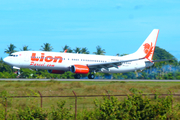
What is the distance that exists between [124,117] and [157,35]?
4506 centimetres

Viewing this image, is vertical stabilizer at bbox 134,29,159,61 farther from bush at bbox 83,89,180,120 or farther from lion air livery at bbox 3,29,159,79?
bush at bbox 83,89,180,120

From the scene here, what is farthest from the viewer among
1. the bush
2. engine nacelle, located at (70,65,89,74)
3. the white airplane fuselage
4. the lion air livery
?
engine nacelle, located at (70,65,89,74)

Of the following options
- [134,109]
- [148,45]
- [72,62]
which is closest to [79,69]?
[72,62]

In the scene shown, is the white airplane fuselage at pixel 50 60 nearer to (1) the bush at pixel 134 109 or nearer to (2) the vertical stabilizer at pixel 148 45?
(2) the vertical stabilizer at pixel 148 45

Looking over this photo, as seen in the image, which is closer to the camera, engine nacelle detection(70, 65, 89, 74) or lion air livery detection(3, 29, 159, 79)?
lion air livery detection(3, 29, 159, 79)

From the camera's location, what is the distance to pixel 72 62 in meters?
45.6

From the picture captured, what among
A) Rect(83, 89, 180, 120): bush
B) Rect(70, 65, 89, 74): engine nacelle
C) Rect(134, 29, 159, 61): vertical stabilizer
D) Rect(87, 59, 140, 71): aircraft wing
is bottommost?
Rect(83, 89, 180, 120): bush

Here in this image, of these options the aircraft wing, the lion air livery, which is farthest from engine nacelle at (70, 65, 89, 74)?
the aircraft wing

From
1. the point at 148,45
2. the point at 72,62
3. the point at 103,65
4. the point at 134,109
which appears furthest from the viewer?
the point at 148,45

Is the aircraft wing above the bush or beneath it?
above

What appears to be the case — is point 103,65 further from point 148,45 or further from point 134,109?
point 134,109

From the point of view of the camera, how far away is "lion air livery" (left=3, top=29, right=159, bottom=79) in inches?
1670

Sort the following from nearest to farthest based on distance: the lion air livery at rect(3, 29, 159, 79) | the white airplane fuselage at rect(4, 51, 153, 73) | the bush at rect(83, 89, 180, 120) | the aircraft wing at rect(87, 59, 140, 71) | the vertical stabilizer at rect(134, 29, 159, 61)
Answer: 1. the bush at rect(83, 89, 180, 120)
2. the white airplane fuselage at rect(4, 51, 153, 73)
3. the lion air livery at rect(3, 29, 159, 79)
4. the aircraft wing at rect(87, 59, 140, 71)
5. the vertical stabilizer at rect(134, 29, 159, 61)

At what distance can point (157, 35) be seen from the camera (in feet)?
188
